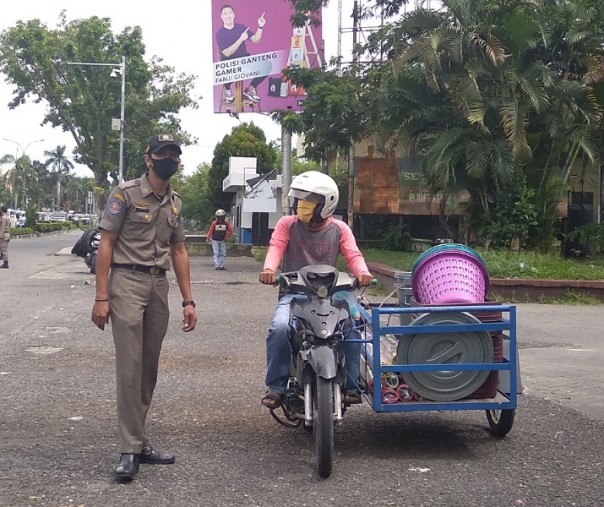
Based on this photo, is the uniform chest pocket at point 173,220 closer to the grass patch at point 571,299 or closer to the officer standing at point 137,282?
the officer standing at point 137,282

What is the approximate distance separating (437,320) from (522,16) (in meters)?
13.6

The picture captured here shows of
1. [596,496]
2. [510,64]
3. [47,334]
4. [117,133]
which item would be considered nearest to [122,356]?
[596,496]

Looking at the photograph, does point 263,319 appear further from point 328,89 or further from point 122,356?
point 328,89

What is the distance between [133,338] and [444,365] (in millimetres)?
1931

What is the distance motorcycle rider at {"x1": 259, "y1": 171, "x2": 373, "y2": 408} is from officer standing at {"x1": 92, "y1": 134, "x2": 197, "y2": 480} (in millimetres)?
721

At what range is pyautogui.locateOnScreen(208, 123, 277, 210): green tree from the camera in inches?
2322

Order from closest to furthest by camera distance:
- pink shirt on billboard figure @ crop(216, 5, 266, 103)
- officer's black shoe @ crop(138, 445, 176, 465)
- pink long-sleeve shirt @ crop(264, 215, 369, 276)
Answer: officer's black shoe @ crop(138, 445, 176, 465), pink long-sleeve shirt @ crop(264, 215, 369, 276), pink shirt on billboard figure @ crop(216, 5, 266, 103)

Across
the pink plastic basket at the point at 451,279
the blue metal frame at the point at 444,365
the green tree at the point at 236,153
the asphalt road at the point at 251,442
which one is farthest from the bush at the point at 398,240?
the green tree at the point at 236,153

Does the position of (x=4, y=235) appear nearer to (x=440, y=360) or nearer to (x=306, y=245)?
(x=306, y=245)

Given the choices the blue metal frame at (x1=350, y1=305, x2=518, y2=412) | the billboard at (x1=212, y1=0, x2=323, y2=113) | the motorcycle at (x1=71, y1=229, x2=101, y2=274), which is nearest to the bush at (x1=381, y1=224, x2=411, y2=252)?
the billboard at (x1=212, y1=0, x2=323, y2=113)

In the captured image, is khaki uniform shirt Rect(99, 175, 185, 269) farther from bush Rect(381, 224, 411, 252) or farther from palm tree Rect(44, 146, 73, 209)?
palm tree Rect(44, 146, 73, 209)

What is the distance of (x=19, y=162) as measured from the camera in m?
98.1

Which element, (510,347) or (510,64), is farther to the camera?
(510,64)

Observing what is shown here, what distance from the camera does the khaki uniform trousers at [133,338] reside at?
192 inches
